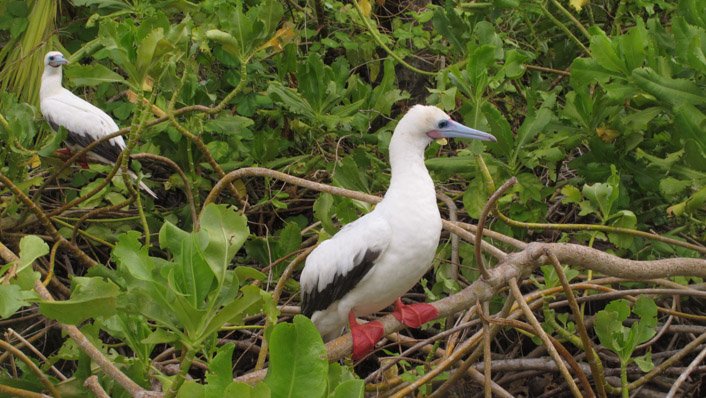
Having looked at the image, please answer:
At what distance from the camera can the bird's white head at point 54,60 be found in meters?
5.93

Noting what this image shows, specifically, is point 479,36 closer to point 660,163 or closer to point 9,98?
point 660,163

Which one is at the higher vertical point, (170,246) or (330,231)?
(170,246)

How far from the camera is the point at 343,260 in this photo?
140 inches

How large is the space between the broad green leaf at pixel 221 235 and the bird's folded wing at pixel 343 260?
0.77 meters

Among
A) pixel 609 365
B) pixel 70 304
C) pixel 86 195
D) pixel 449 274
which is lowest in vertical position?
pixel 609 365

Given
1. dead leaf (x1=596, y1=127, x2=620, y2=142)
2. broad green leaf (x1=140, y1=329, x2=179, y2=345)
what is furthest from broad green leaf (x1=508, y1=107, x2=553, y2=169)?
broad green leaf (x1=140, y1=329, x2=179, y2=345)

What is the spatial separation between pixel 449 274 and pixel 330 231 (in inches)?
26.9

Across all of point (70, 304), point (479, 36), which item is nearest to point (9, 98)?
point (479, 36)

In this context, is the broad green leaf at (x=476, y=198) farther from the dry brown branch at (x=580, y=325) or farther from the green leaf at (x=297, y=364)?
the green leaf at (x=297, y=364)

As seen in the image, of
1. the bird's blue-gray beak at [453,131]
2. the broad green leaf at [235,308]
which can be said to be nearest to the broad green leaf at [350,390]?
the broad green leaf at [235,308]

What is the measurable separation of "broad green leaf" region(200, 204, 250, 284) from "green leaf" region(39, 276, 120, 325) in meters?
0.29

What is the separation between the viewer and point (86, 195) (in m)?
4.40

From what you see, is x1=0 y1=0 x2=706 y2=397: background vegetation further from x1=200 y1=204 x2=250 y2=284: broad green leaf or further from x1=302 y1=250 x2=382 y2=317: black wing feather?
x1=302 y1=250 x2=382 y2=317: black wing feather

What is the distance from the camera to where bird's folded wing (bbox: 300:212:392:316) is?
352cm
